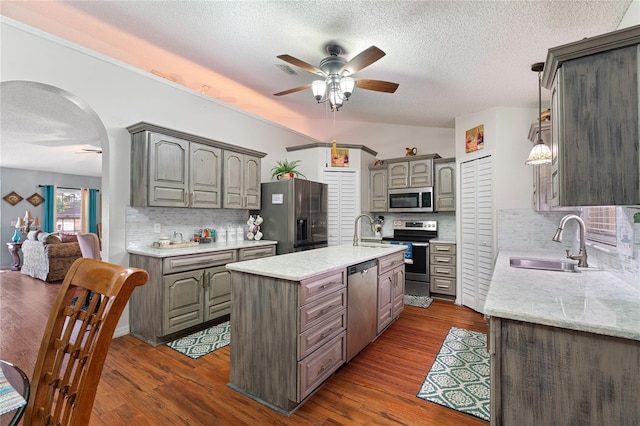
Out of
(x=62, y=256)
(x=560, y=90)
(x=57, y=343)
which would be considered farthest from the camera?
(x=62, y=256)

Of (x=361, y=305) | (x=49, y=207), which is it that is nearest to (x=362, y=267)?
(x=361, y=305)

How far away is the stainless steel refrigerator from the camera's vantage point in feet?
13.5

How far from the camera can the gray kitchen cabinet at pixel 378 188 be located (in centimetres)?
520

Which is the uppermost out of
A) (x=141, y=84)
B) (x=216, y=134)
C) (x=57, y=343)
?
(x=141, y=84)

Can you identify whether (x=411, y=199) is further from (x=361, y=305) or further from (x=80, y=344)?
(x=80, y=344)

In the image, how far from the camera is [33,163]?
24.6 feet

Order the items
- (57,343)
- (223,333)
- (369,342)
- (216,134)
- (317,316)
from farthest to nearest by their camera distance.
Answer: (216,134)
(223,333)
(369,342)
(317,316)
(57,343)

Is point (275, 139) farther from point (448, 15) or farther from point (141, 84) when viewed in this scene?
point (448, 15)

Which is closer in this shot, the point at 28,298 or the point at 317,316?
the point at 317,316

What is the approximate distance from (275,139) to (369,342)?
361cm

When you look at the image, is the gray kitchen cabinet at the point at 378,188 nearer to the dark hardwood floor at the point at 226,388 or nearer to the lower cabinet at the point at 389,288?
the lower cabinet at the point at 389,288

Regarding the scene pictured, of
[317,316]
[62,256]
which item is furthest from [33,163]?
[317,316]

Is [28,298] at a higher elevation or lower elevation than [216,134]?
lower

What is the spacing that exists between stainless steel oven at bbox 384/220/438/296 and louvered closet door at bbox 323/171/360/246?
0.78 m
